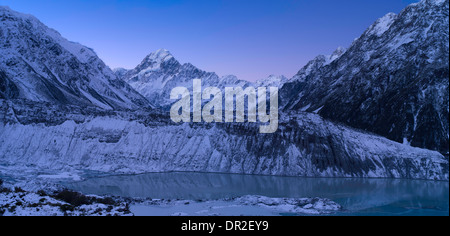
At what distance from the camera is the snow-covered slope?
252 feet

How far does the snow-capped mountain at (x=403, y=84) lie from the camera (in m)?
106

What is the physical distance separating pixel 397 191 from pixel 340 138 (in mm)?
26077

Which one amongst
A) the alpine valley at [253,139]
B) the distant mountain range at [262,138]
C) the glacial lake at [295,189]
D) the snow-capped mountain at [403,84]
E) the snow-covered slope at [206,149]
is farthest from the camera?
the snow-capped mountain at [403,84]

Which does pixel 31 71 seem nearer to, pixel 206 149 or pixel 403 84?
pixel 206 149

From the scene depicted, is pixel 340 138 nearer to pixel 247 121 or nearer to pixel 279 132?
pixel 279 132

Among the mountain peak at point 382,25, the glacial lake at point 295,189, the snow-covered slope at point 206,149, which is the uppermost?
the mountain peak at point 382,25

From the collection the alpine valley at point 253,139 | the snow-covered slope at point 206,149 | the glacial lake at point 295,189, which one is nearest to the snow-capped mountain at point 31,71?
the alpine valley at point 253,139

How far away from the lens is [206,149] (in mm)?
85125

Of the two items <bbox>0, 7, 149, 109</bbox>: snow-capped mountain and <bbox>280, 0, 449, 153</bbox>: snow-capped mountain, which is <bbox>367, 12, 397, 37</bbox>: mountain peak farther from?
<bbox>0, 7, 149, 109</bbox>: snow-capped mountain

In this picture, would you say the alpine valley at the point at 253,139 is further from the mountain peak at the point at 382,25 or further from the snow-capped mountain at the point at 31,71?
the snow-capped mountain at the point at 31,71

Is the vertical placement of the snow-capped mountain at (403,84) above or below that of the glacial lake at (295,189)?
above

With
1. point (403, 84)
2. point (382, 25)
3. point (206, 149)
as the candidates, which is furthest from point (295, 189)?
point (382, 25)

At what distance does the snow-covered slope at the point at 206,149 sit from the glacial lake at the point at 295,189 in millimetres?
5610
